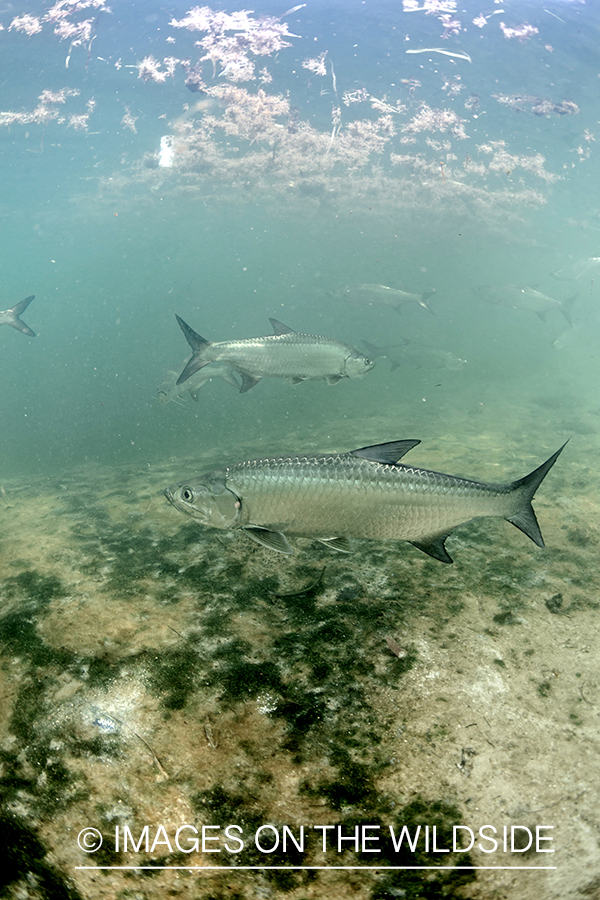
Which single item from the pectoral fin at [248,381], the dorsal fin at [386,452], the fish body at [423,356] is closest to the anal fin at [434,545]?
the dorsal fin at [386,452]

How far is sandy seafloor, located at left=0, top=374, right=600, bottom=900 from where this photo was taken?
1945 millimetres

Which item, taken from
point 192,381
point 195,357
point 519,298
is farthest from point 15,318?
point 519,298

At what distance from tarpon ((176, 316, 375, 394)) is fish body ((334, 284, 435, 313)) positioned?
1054 centimetres

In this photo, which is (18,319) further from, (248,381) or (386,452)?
(386,452)

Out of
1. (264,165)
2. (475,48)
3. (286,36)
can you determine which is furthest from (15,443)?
(475,48)

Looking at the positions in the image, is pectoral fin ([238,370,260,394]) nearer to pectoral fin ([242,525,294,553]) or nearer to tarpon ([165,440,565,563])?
tarpon ([165,440,565,563])

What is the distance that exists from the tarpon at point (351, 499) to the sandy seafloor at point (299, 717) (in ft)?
2.04

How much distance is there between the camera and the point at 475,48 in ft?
73.2

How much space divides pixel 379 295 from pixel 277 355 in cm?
1163

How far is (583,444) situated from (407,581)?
11.6m

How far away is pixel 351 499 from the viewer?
3.09m

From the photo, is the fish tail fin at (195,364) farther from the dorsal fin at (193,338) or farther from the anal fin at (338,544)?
the anal fin at (338,544)

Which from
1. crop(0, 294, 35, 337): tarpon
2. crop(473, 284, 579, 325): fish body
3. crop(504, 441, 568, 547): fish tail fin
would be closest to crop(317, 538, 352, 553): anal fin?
crop(504, 441, 568, 547): fish tail fin

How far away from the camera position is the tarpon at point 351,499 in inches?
120
